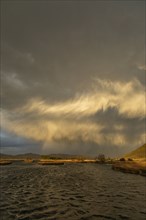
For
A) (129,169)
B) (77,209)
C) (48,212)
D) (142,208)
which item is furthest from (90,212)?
(129,169)

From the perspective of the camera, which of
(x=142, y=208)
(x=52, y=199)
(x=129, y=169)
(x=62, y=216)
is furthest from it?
(x=129, y=169)

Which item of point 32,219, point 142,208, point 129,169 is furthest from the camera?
point 129,169

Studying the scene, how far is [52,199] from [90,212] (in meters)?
8.40

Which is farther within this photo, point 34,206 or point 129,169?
point 129,169

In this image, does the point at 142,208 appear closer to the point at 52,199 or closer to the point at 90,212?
the point at 90,212

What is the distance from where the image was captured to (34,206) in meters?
27.4

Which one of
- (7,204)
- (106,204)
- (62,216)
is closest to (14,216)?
(62,216)

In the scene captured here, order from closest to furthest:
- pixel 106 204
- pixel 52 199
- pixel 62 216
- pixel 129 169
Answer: pixel 62 216 → pixel 106 204 → pixel 52 199 → pixel 129 169

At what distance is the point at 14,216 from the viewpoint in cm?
2286

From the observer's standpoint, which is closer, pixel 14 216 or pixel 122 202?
pixel 14 216

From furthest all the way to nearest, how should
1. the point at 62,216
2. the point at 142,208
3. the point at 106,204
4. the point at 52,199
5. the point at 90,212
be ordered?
the point at 52,199 < the point at 106,204 < the point at 142,208 < the point at 90,212 < the point at 62,216

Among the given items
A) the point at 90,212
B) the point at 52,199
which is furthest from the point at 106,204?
the point at 52,199

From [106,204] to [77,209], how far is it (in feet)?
14.0

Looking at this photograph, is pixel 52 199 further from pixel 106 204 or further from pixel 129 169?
pixel 129 169
